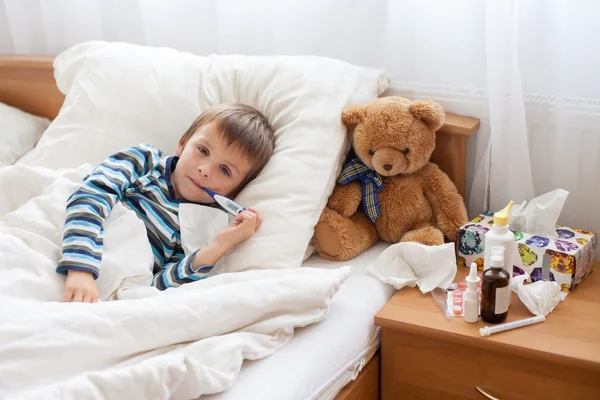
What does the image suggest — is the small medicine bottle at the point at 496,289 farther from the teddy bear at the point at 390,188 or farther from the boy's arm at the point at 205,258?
the boy's arm at the point at 205,258

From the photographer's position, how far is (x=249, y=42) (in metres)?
1.87

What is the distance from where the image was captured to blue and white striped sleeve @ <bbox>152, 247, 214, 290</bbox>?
1.37 metres

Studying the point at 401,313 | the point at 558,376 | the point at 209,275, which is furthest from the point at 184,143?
the point at 558,376

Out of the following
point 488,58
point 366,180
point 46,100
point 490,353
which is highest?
point 488,58

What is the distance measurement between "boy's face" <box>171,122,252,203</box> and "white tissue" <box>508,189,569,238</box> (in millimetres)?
568

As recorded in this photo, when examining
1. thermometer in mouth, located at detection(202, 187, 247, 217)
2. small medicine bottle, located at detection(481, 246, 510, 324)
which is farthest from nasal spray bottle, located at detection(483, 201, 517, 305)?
thermometer in mouth, located at detection(202, 187, 247, 217)

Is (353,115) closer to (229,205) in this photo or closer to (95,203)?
(229,205)

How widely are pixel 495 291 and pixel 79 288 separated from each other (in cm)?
72

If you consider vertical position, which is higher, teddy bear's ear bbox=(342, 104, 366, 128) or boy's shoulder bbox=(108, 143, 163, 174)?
teddy bear's ear bbox=(342, 104, 366, 128)

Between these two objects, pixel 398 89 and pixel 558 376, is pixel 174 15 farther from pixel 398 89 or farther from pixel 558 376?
pixel 558 376

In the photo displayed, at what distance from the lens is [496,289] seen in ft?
4.13

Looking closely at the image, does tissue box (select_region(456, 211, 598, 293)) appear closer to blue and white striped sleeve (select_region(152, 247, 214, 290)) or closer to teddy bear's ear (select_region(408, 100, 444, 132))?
teddy bear's ear (select_region(408, 100, 444, 132))

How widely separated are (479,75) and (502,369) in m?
0.67

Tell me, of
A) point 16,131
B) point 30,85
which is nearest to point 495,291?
point 16,131
